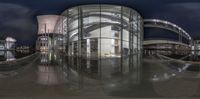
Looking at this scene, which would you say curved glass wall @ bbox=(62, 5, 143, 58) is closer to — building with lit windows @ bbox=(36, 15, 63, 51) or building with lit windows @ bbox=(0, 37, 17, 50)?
building with lit windows @ bbox=(36, 15, 63, 51)

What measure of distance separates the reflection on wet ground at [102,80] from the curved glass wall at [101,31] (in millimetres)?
126

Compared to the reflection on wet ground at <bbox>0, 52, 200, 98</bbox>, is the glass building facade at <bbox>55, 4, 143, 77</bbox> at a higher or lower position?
higher

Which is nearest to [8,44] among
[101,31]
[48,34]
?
[48,34]

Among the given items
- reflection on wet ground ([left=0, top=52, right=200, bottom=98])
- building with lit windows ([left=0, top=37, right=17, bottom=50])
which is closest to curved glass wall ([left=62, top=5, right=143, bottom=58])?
reflection on wet ground ([left=0, top=52, right=200, bottom=98])

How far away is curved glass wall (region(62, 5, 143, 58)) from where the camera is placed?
2221 millimetres

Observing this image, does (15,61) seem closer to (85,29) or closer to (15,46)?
(15,46)

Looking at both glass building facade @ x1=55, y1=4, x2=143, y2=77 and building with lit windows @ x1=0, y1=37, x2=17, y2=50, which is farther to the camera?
building with lit windows @ x1=0, y1=37, x2=17, y2=50

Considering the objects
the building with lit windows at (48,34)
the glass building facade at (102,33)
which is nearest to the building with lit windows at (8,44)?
the building with lit windows at (48,34)

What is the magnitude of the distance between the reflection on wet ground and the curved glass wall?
0.13 metres

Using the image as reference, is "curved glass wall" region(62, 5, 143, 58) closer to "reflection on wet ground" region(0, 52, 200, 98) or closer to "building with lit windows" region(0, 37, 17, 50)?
"reflection on wet ground" region(0, 52, 200, 98)

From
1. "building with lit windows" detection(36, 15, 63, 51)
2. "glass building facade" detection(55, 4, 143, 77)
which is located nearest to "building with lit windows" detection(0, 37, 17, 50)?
"building with lit windows" detection(36, 15, 63, 51)

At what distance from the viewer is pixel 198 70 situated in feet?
8.60

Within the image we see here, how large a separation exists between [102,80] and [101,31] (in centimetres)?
55

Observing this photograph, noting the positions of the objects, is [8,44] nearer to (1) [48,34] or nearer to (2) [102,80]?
(1) [48,34]
